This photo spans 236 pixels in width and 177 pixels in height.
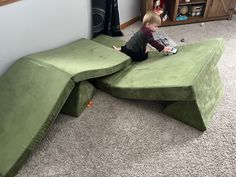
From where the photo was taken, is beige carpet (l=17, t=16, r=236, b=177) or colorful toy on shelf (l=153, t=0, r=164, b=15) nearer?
beige carpet (l=17, t=16, r=236, b=177)

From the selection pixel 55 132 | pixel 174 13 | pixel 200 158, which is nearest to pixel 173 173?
pixel 200 158

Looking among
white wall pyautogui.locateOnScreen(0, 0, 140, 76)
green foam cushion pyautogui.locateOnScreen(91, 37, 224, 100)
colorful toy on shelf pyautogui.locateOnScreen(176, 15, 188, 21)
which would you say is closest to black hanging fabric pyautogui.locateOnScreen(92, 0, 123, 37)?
white wall pyautogui.locateOnScreen(0, 0, 140, 76)

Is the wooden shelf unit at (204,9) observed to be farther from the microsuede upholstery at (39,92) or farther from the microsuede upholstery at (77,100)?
the microsuede upholstery at (77,100)

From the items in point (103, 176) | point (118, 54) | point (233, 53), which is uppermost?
point (118, 54)

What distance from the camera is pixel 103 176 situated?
1.49 m

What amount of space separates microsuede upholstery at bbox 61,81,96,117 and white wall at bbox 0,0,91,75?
1.85ft

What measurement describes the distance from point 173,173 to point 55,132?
841mm

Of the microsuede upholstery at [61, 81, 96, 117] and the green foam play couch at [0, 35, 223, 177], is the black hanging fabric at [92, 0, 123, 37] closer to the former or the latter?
the green foam play couch at [0, 35, 223, 177]

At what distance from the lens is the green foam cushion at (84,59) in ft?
5.83

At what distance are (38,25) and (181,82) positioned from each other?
123 cm

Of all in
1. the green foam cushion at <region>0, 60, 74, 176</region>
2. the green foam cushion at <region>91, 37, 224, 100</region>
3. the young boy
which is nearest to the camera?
the green foam cushion at <region>0, 60, 74, 176</region>

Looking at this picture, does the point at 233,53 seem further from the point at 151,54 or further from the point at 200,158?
the point at 200,158

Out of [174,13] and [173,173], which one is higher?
[174,13]

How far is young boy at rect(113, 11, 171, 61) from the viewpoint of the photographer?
6.81 feet
